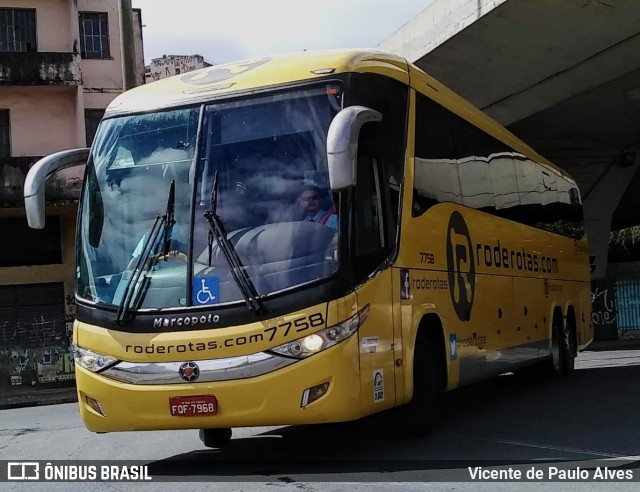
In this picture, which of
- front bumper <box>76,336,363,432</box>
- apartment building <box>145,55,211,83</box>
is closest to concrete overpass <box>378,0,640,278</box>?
front bumper <box>76,336,363,432</box>

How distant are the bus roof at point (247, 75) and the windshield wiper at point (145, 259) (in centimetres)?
99

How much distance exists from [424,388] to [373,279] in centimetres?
158

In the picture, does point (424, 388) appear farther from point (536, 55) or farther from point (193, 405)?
point (536, 55)

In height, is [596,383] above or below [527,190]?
below

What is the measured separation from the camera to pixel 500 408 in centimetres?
1123

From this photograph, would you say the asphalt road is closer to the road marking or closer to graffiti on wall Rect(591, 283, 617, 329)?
the road marking

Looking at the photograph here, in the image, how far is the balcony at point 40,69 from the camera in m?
27.7

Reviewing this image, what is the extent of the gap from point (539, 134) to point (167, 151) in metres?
22.0

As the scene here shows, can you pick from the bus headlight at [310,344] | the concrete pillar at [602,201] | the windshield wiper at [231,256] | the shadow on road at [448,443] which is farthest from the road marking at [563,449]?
the concrete pillar at [602,201]

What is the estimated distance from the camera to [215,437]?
29.2ft

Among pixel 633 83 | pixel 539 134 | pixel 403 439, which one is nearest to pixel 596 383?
pixel 403 439

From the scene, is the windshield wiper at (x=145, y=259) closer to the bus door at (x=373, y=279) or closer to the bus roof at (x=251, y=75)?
the bus roof at (x=251, y=75)

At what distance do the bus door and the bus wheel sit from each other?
2.25 meters

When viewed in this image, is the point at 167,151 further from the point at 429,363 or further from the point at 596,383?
the point at 596,383
